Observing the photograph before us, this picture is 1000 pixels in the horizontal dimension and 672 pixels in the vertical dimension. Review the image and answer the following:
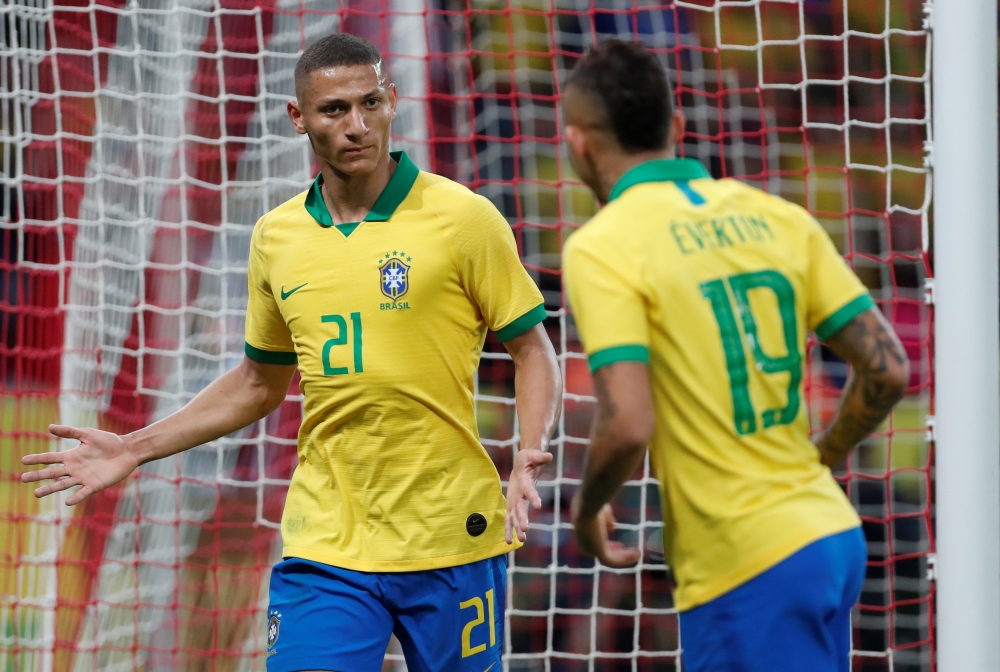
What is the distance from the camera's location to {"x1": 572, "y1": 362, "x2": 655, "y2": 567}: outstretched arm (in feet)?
5.84

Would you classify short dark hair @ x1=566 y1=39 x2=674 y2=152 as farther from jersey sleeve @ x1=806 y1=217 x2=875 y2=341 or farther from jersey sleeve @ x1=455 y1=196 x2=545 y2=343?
jersey sleeve @ x1=455 y1=196 x2=545 y2=343

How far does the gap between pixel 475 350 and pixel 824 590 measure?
1.14 metres

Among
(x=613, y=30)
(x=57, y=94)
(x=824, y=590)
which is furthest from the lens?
(x=613, y=30)

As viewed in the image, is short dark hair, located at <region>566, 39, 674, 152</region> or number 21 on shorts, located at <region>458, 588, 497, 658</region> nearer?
short dark hair, located at <region>566, 39, 674, 152</region>

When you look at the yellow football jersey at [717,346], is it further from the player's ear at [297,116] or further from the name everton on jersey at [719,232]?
the player's ear at [297,116]

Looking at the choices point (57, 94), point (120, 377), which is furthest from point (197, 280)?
point (57, 94)

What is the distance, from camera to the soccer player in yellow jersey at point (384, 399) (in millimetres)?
2584

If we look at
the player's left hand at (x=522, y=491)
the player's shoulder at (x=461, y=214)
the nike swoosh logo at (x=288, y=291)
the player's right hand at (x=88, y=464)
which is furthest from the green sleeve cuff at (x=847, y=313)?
the player's right hand at (x=88, y=464)

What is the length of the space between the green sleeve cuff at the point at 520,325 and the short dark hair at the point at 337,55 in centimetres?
72

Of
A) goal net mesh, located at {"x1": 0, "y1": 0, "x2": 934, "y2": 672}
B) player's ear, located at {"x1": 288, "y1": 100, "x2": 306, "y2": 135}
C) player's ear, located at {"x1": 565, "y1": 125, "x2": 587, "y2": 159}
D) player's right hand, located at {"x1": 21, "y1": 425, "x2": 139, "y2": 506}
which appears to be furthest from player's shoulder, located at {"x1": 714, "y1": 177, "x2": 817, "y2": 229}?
goal net mesh, located at {"x1": 0, "y1": 0, "x2": 934, "y2": 672}

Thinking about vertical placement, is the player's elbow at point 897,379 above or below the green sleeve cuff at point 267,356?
below

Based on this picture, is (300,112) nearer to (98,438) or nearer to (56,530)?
(98,438)

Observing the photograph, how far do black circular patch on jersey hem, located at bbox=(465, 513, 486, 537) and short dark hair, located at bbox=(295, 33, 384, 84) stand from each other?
→ 1.12 m

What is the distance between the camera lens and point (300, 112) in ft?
9.07
